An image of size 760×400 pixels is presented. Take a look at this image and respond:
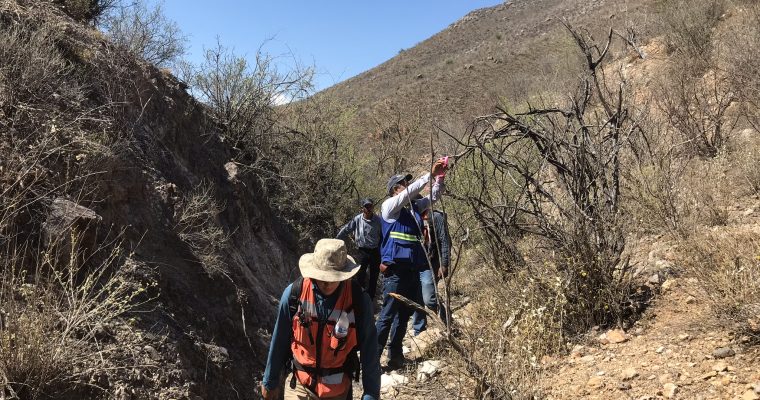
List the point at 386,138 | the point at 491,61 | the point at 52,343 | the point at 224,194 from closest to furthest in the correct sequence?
the point at 52,343 → the point at 224,194 → the point at 386,138 → the point at 491,61

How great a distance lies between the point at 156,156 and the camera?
6309 mm

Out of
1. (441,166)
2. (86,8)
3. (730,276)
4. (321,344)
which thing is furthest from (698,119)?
(86,8)

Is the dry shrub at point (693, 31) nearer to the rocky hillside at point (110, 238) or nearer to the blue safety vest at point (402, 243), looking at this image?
the blue safety vest at point (402, 243)

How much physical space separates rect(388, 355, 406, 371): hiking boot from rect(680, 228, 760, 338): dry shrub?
253 cm

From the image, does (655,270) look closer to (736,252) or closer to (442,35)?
(736,252)

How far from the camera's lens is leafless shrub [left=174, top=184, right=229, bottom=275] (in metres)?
5.77

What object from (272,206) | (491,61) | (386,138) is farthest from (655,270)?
(491,61)

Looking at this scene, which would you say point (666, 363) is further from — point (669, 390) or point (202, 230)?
point (202, 230)

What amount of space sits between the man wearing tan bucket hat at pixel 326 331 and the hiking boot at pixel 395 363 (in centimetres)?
204

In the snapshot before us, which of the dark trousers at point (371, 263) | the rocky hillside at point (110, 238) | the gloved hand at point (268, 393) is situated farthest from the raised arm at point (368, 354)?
the dark trousers at point (371, 263)

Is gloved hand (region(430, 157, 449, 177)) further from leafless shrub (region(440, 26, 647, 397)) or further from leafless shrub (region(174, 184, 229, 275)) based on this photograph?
leafless shrub (region(174, 184, 229, 275))

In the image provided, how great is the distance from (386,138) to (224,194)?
10129mm

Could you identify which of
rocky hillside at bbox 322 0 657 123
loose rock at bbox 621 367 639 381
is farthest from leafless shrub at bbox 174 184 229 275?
rocky hillside at bbox 322 0 657 123

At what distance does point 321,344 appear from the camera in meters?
2.76
